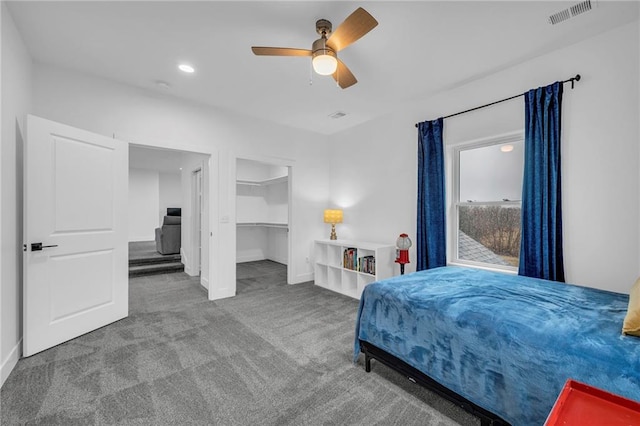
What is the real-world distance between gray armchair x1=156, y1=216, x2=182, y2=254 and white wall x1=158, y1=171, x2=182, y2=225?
10.9 ft

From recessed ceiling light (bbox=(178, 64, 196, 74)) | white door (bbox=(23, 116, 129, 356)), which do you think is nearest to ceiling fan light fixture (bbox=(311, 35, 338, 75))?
recessed ceiling light (bbox=(178, 64, 196, 74))

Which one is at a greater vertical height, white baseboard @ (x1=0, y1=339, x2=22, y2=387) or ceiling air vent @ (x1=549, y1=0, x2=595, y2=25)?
ceiling air vent @ (x1=549, y1=0, x2=595, y2=25)

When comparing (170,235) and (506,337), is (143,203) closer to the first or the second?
(170,235)

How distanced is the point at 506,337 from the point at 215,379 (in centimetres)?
199

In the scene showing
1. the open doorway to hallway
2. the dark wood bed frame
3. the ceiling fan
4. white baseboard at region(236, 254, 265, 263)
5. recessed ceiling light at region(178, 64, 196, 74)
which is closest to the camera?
the dark wood bed frame

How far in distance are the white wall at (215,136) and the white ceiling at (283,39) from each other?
0.21m

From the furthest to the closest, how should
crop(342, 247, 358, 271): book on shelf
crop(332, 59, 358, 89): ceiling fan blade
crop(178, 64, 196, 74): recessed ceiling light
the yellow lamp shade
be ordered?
the yellow lamp shade
crop(342, 247, 358, 271): book on shelf
crop(178, 64, 196, 74): recessed ceiling light
crop(332, 59, 358, 89): ceiling fan blade

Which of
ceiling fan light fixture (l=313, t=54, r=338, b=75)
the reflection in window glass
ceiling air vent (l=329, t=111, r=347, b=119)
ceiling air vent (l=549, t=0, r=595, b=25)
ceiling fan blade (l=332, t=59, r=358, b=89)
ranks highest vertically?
ceiling air vent (l=549, t=0, r=595, b=25)

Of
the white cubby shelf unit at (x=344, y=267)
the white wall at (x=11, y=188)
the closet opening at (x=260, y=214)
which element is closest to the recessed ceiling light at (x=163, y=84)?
the white wall at (x=11, y=188)

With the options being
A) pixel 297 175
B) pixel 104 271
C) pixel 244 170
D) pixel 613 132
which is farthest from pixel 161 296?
pixel 613 132

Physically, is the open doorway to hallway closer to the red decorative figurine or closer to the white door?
the white door

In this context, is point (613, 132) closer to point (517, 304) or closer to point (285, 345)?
point (517, 304)

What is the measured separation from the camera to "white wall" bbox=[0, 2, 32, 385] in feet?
6.77

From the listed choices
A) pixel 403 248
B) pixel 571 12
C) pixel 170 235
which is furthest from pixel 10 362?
pixel 571 12
